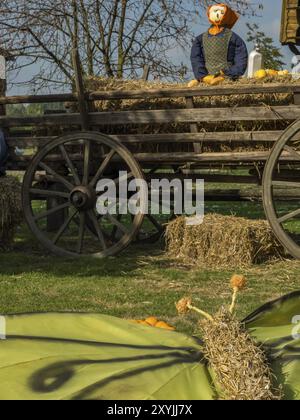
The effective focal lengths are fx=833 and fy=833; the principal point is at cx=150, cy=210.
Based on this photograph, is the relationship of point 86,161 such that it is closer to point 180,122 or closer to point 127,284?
point 180,122

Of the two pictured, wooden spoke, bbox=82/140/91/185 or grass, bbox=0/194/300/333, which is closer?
grass, bbox=0/194/300/333

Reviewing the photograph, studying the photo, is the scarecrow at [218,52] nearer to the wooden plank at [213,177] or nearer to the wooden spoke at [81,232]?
the wooden plank at [213,177]

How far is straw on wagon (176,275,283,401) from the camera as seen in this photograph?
2742 millimetres

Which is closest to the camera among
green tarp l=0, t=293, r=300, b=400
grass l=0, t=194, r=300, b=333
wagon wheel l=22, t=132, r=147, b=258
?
green tarp l=0, t=293, r=300, b=400

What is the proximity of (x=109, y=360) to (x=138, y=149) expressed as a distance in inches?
227

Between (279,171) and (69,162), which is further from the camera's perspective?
(69,162)

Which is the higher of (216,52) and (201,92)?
(216,52)

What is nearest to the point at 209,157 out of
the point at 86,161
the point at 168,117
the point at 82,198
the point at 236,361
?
the point at 168,117

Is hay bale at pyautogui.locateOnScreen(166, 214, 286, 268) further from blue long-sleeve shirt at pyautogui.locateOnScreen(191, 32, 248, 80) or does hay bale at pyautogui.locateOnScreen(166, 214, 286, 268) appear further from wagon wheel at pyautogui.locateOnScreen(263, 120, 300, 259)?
blue long-sleeve shirt at pyautogui.locateOnScreen(191, 32, 248, 80)

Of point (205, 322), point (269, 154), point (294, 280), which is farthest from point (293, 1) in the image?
point (205, 322)

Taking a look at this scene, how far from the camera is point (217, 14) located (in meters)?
9.38

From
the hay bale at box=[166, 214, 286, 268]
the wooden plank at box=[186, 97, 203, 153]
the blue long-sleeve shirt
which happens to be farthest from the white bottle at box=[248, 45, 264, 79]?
the hay bale at box=[166, 214, 286, 268]

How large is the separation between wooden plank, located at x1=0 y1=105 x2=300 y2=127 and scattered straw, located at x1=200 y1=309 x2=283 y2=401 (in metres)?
5.10

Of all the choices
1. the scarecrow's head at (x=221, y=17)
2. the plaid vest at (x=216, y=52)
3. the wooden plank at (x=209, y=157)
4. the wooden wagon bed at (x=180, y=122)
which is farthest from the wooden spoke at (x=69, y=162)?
the scarecrow's head at (x=221, y=17)
